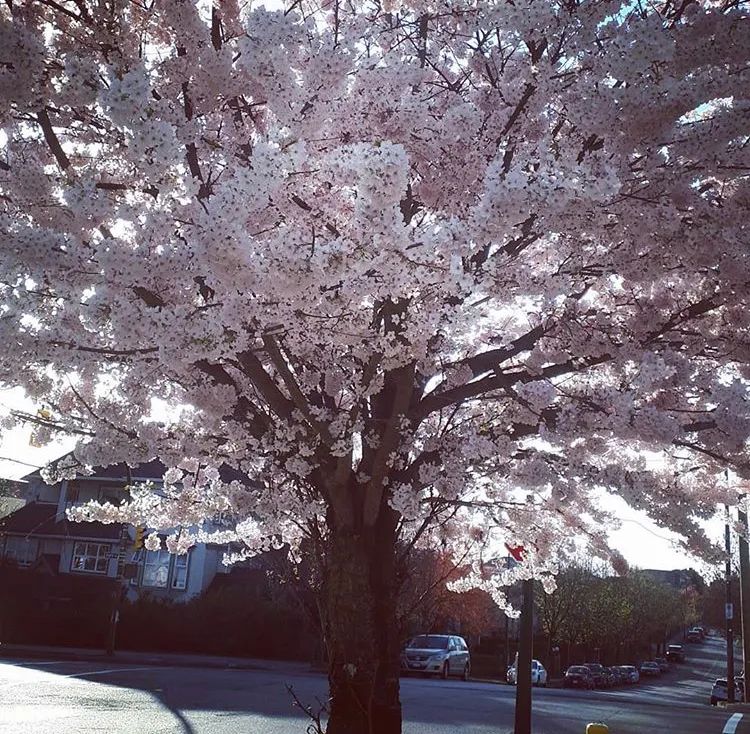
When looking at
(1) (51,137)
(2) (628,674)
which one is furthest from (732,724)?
(2) (628,674)

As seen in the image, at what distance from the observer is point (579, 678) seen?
36.9 meters

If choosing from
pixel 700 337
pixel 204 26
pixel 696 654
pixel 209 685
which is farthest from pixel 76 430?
pixel 696 654

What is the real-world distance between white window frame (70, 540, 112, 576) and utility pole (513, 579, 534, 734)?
39873 millimetres

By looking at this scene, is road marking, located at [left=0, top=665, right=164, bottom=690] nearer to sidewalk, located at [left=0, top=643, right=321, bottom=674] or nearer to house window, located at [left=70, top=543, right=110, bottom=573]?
sidewalk, located at [left=0, top=643, right=321, bottom=674]

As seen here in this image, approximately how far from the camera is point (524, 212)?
452cm

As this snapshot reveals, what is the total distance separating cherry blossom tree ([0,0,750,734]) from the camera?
4754 millimetres

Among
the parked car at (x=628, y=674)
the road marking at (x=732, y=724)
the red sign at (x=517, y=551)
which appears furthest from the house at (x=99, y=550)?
the red sign at (x=517, y=551)

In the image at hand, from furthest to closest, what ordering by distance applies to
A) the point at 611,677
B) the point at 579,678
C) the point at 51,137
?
the point at 611,677, the point at 579,678, the point at 51,137

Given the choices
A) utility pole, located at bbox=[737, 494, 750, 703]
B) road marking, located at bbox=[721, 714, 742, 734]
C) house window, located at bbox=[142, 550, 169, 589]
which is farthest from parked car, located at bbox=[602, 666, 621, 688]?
house window, located at bbox=[142, 550, 169, 589]

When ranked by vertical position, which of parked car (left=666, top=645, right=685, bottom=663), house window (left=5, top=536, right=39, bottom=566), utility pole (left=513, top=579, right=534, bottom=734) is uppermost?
house window (left=5, top=536, right=39, bottom=566)

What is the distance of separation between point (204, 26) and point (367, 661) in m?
5.17

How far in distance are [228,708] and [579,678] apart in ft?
88.0

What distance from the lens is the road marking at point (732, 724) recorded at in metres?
14.5

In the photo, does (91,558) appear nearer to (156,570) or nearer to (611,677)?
(156,570)
